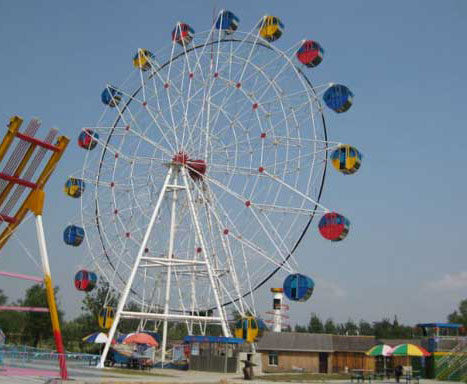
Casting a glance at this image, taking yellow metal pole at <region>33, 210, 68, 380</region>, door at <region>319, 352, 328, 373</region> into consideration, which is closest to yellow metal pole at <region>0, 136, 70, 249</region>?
yellow metal pole at <region>33, 210, 68, 380</region>

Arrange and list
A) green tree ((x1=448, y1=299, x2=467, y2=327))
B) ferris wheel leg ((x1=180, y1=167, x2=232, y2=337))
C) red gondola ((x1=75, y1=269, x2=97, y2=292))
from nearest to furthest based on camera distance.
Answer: ferris wheel leg ((x1=180, y1=167, x2=232, y2=337))
red gondola ((x1=75, y1=269, x2=97, y2=292))
green tree ((x1=448, y1=299, x2=467, y2=327))

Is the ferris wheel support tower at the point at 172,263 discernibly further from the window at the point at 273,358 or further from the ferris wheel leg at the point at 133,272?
the window at the point at 273,358

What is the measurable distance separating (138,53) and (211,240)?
46.7 feet

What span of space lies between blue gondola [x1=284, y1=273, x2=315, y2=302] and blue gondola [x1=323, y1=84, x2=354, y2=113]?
28.8 ft

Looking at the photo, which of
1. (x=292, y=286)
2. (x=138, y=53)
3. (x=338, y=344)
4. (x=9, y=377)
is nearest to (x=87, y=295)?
(x=338, y=344)

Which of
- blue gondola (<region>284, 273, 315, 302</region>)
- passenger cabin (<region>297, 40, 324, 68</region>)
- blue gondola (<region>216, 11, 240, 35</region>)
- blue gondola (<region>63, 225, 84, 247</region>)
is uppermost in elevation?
blue gondola (<region>216, 11, 240, 35</region>)

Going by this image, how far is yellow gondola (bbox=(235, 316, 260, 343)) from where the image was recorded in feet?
108

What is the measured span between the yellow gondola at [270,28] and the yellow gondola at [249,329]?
15785 millimetres

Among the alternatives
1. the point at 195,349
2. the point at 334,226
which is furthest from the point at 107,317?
the point at 334,226

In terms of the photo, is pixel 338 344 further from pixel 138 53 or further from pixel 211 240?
pixel 138 53

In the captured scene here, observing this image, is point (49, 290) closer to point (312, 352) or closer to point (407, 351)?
point (407, 351)

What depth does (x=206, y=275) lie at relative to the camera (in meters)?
36.5

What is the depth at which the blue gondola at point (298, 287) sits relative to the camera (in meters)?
30.3

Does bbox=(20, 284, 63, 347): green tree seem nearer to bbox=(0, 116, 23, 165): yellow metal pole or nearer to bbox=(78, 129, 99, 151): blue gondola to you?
bbox=(78, 129, 99, 151): blue gondola
